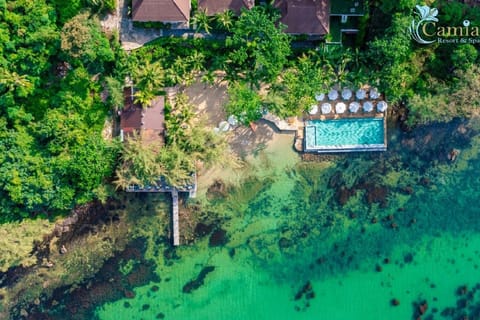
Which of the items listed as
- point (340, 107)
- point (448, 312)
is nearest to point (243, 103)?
point (340, 107)

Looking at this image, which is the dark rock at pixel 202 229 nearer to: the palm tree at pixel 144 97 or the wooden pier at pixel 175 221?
the wooden pier at pixel 175 221

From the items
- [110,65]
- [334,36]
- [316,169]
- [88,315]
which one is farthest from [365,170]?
[88,315]

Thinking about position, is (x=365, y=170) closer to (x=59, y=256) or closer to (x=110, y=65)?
(x=110, y=65)

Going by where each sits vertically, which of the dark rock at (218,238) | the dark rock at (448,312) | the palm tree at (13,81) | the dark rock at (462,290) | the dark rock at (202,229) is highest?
the palm tree at (13,81)

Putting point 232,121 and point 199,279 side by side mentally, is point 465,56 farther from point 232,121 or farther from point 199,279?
point 199,279

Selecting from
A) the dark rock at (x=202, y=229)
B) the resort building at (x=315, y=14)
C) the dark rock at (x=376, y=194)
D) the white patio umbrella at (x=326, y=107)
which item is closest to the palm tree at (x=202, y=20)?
the resort building at (x=315, y=14)
